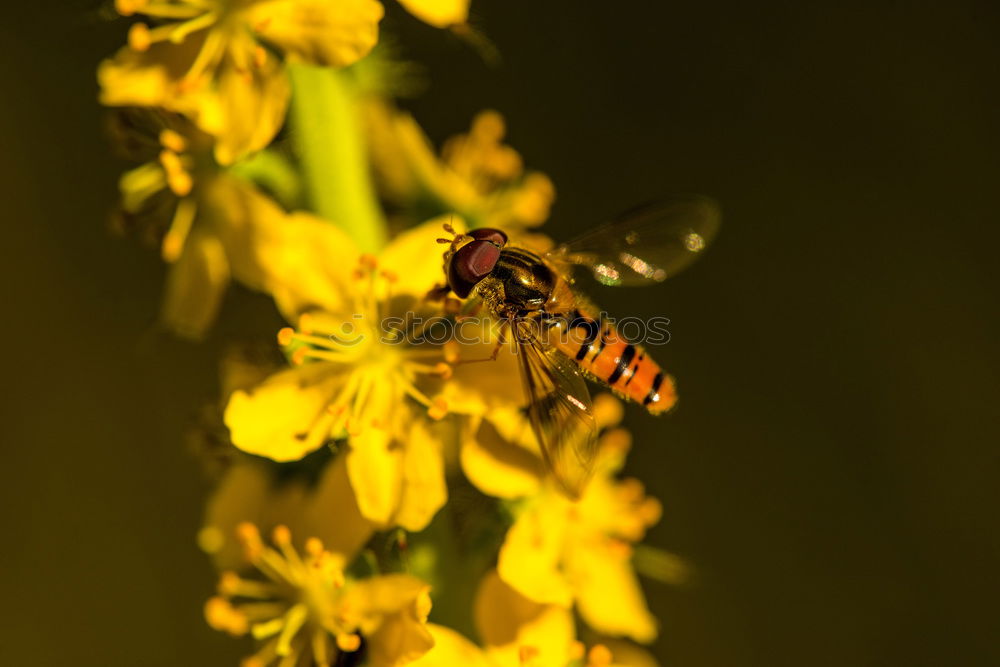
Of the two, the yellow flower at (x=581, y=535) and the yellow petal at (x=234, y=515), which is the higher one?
the yellow flower at (x=581, y=535)

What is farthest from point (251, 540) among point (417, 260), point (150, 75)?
point (150, 75)

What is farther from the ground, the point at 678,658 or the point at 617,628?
the point at 617,628

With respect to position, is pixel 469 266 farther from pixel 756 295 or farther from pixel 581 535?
pixel 756 295

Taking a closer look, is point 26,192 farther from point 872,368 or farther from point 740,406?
point 872,368

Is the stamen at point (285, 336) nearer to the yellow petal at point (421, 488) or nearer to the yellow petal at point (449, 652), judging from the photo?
the yellow petal at point (421, 488)

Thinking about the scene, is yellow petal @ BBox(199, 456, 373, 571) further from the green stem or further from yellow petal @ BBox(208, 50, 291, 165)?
yellow petal @ BBox(208, 50, 291, 165)

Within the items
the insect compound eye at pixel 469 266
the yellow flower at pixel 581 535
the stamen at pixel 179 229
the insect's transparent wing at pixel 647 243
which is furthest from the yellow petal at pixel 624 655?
the stamen at pixel 179 229

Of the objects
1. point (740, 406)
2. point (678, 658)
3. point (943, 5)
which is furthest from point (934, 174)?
point (678, 658)

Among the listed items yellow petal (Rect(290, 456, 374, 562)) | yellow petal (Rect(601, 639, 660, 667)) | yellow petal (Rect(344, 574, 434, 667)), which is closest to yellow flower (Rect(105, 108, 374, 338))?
yellow petal (Rect(290, 456, 374, 562))
